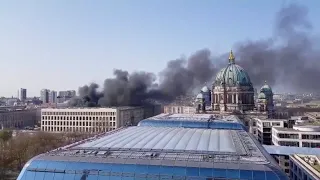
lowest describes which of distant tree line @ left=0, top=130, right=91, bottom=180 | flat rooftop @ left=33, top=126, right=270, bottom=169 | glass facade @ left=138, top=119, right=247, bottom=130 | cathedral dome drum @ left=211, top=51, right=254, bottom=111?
distant tree line @ left=0, top=130, right=91, bottom=180

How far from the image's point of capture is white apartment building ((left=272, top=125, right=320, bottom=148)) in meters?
48.3

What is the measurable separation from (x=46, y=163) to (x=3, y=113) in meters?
83.7

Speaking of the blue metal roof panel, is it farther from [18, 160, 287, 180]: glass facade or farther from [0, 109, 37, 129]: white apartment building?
[0, 109, 37, 129]: white apartment building

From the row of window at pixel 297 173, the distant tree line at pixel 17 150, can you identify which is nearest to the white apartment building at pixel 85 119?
the distant tree line at pixel 17 150

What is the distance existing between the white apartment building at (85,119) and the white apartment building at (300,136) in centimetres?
4194

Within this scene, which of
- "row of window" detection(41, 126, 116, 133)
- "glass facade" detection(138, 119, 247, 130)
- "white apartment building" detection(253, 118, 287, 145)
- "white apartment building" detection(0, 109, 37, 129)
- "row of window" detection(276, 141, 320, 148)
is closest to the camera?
"glass facade" detection(138, 119, 247, 130)

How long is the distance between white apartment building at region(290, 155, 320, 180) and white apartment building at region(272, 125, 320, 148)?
12.4m

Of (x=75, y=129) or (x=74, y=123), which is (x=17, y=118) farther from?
(x=75, y=129)

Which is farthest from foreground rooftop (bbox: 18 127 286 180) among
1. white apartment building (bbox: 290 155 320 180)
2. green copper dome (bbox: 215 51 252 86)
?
green copper dome (bbox: 215 51 252 86)

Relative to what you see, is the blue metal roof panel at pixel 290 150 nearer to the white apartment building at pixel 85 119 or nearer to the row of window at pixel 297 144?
the row of window at pixel 297 144

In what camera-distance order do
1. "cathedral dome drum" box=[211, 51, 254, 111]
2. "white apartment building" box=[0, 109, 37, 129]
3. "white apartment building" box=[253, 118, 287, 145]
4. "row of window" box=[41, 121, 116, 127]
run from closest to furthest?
"white apartment building" box=[253, 118, 287, 145] < "cathedral dome drum" box=[211, 51, 254, 111] < "row of window" box=[41, 121, 116, 127] < "white apartment building" box=[0, 109, 37, 129]

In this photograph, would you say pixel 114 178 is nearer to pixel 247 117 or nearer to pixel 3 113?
pixel 247 117

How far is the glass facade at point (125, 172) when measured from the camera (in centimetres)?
1880

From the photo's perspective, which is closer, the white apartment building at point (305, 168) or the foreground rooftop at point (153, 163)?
the foreground rooftop at point (153, 163)
